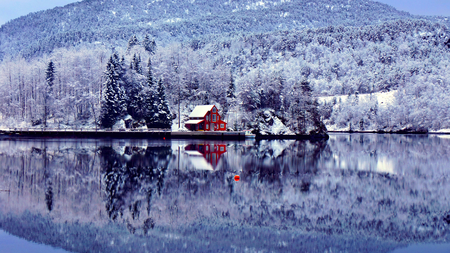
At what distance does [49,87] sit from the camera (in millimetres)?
93188

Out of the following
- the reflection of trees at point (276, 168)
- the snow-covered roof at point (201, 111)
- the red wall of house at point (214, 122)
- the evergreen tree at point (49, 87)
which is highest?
the evergreen tree at point (49, 87)

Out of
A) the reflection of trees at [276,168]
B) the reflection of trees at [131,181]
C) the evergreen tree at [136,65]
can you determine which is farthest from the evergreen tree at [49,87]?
the reflection of trees at [276,168]

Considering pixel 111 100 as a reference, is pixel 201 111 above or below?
below

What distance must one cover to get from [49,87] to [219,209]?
84501 mm

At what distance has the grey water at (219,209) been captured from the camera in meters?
15.4

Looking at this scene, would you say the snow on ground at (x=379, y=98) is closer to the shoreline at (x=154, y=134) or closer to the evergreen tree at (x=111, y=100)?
the shoreline at (x=154, y=134)

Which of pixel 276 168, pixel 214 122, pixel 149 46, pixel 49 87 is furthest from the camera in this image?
pixel 149 46

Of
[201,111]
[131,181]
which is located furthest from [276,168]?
[201,111]

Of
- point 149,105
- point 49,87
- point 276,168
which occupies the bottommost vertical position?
point 276,168

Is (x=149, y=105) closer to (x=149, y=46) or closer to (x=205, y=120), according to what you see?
(x=205, y=120)

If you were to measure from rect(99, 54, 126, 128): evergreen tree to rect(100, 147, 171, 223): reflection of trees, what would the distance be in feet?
138

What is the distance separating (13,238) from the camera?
610 inches

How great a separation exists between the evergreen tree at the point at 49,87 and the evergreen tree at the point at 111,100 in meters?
18.3

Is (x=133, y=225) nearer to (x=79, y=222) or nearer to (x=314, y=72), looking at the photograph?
(x=79, y=222)
